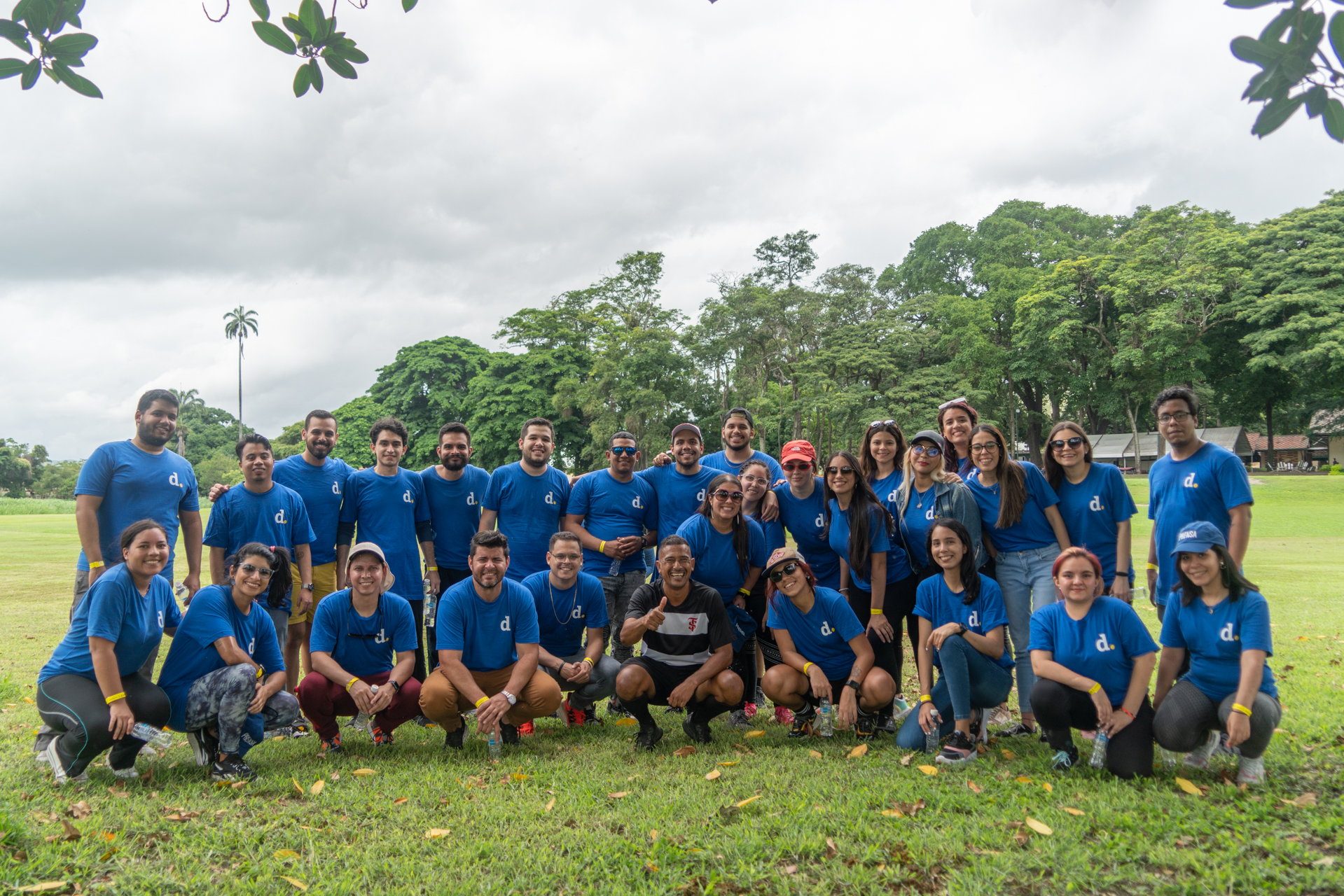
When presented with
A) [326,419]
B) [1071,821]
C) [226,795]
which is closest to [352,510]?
[326,419]

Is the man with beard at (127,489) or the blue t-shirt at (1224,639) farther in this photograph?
the man with beard at (127,489)

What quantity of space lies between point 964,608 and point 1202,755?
1499 mm

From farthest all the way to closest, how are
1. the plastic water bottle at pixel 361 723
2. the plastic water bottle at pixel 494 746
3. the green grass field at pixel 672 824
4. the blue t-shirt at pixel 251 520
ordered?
the blue t-shirt at pixel 251 520
the plastic water bottle at pixel 361 723
the plastic water bottle at pixel 494 746
the green grass field at pixel 672 824

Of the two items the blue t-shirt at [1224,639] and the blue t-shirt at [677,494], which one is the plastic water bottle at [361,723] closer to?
the blue t-shirt at [677,494]

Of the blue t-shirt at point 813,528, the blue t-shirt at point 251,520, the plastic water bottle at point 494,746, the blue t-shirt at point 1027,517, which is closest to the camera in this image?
the plastic water bottle at point 494,746

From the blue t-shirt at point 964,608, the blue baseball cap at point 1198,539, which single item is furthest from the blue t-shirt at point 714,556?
the blue baseball cap at point 1198,539

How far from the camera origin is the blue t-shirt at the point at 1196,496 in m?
4.89

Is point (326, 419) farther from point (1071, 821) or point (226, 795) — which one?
point (1071, 821)

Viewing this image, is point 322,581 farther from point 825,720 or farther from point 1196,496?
point 1196,496

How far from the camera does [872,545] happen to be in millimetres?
5562

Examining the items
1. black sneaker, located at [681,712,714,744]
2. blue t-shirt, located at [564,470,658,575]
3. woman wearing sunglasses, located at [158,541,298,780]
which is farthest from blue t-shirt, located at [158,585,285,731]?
black sneaker, located at [681,712,714,744]

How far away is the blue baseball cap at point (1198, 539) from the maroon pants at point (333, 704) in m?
4.93

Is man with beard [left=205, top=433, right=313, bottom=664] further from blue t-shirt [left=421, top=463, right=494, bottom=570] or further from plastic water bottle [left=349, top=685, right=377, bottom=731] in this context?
blue t-shirt [left=421, top=463, right=494, bottom=570]

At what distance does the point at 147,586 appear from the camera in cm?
476
